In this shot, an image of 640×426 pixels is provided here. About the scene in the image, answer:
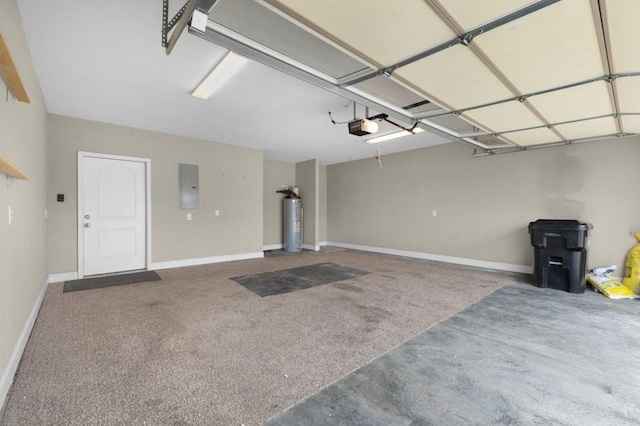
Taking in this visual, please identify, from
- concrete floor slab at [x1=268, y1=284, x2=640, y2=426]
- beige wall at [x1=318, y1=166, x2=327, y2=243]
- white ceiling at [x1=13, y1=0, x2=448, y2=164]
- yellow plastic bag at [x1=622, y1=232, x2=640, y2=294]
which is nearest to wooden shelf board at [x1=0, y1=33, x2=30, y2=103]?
white ceiling at [x1=13, y1=0, x2=448, y2=164]

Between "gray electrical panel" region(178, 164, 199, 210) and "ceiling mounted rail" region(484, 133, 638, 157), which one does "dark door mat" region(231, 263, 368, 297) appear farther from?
"ceiling mounted rail" region(484, 133, 638, 157)

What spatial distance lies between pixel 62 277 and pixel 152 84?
3.53m

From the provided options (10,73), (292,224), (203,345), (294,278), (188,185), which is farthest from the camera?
(292,224)

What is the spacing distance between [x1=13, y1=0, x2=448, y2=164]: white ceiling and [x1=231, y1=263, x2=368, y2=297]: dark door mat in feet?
8.78

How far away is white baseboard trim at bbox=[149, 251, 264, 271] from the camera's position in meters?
5.42

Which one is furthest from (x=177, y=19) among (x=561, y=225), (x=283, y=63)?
(x=561, y=225)

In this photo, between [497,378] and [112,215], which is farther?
[112,215]

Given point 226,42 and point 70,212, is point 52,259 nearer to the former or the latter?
point 70,212

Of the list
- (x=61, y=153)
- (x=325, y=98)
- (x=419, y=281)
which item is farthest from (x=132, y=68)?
(x=419, y=281)

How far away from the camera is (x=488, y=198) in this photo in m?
5.79

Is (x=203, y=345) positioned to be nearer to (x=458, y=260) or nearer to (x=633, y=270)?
(x=458, y=260)

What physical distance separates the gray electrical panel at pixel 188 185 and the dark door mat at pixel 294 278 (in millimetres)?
2098

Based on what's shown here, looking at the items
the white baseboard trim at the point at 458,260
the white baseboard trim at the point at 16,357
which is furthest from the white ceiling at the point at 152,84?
the white baseboard trim at the point at 458,260

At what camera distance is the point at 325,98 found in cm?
373
